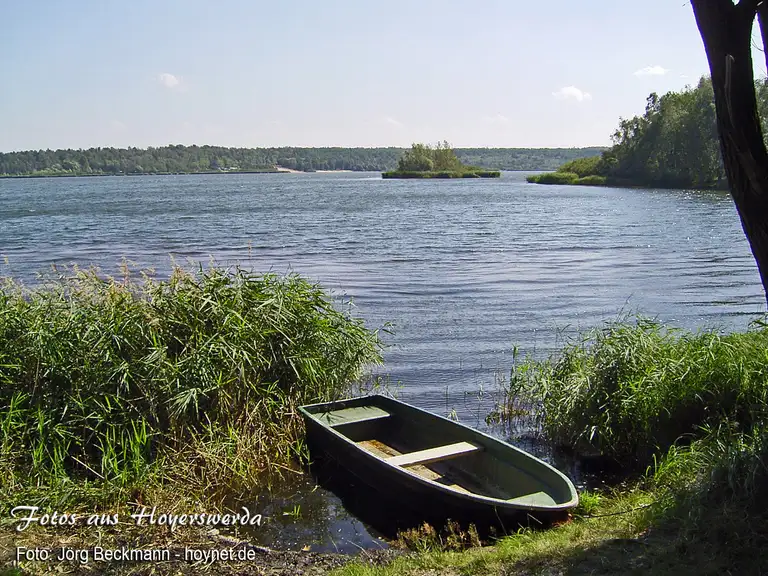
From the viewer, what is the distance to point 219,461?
7.91 metres

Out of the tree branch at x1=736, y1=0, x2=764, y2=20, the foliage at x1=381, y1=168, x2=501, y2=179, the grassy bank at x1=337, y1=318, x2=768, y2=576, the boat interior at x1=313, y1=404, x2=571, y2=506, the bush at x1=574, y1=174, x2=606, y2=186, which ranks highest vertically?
the foliage at x1=381, y1=168, x2=501, y2=179

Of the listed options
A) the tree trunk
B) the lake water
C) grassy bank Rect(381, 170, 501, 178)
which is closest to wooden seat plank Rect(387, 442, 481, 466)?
the lake water

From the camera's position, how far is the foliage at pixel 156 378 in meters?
7.52

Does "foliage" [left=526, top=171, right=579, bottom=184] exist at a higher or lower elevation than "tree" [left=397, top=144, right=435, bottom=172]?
lower

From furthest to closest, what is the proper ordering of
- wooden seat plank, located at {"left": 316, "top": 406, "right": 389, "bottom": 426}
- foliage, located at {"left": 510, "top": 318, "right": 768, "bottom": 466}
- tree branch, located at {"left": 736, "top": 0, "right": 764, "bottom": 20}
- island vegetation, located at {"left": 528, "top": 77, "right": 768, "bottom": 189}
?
1. island vegetation, located at {"left": 528, "top": 77, "right": 768, "bottom": 189}
2. wooden seat plank, located at {"left": 316, "top": 406, "right": 389, "bottom": 426}
3. foliage, located at {"left": 510, "top": 318, "right": 768, "bottom": 466}
4. tree branch, located at {"left": 736, "top": 0, "right": 764, "bottom": 20}

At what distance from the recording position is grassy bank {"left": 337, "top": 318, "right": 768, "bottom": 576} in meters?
5.10

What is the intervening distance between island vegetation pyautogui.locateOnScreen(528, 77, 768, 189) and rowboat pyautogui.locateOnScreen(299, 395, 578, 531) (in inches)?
2802

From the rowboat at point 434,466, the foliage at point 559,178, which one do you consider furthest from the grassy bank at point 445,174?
the rowboat at point 434,466

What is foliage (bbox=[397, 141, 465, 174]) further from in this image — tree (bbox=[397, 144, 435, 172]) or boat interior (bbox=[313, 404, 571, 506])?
boat interior (bbox=[313, 404, 571, 506])

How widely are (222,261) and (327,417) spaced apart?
20.5 meters

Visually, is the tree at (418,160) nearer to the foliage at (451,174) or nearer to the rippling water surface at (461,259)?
the foliage at (451,174)

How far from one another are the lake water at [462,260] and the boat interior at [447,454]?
128cm

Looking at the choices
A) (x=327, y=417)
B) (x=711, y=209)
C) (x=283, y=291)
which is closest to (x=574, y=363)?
(x=327, y=417)

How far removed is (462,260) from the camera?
29609mm
